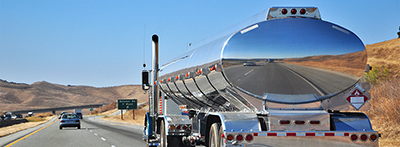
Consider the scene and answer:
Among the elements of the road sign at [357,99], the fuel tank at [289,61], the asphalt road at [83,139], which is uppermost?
the fuel tank at [289,61]

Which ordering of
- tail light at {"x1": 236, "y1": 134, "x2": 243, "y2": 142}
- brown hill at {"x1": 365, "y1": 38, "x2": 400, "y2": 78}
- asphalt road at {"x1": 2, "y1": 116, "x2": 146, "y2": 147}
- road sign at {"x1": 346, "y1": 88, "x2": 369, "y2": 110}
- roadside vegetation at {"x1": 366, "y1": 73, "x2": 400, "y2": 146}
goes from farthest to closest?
brown hill at {"x1": 365, "y1": 38, "x2": 400, "y2": 78} < asphalt road at {"x1": 2, "y1": 116, "x2": 146, "y2": 147} < roadside vegetation at {"x1": 366, "y1": 73, "x2": 400, "y2": 146} < road sign at {"x1": 346, "y1": 88, "x2": 369, "y2": 110} < tail light at {"x1": 236, "y1": 134, "x2": 243, "y2": 142}

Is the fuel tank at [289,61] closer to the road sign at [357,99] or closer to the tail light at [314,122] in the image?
the road sign at [357,99]

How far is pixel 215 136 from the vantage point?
27.8ft

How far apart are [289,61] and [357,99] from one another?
62.6 inches

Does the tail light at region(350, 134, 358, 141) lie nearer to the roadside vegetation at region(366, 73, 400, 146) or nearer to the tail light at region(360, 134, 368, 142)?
the tail light at region(360, 134, 368, 142)

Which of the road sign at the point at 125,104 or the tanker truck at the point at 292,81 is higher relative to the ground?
the road sign at the point at 125,104

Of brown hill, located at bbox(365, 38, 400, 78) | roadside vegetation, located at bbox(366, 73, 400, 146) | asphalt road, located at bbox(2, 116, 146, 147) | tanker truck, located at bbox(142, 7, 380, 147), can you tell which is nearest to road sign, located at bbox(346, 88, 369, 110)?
tanker truck, located at bbox(142, 7, 380, 147)

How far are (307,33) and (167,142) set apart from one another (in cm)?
634

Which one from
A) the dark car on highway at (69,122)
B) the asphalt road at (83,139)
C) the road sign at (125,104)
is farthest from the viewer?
the road sign at (125,104)

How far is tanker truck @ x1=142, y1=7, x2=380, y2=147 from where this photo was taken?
294 inches

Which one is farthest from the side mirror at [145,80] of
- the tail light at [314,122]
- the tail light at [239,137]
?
the tail light at [314,122]

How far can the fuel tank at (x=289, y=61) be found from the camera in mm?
7586

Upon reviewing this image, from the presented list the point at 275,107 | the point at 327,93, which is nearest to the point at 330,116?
the point at 327,93

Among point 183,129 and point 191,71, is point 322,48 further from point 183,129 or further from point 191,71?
point 183,129
